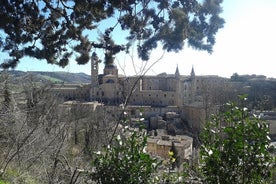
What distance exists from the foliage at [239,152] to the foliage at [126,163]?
68 cm

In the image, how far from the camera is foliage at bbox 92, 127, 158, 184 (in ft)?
11.2

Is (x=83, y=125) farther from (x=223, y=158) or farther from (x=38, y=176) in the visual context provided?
(x=223, y=158)

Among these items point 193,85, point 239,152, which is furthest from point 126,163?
point 193,85

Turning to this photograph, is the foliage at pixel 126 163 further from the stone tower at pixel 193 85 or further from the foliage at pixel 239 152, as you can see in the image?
the stone tower at pixel 193 85

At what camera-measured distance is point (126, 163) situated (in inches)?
135

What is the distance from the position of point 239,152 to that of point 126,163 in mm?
1257

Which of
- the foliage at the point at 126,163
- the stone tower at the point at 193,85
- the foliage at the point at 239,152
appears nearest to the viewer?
the foliage at the point at 239,152

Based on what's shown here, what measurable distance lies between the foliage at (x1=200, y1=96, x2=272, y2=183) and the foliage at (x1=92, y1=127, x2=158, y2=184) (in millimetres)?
676

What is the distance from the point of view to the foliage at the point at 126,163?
340 cm

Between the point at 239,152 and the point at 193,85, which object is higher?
the point at 239,152

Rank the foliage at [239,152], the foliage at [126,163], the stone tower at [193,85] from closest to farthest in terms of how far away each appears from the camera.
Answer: the foliage at [239,152]
the foliage at [126,163]
the stone tower at [193,85]

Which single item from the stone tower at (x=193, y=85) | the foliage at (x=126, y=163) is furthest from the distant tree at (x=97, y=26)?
the stone tower at (x=193, y=85)

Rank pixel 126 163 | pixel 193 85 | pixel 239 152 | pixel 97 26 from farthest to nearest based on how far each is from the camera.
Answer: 1. pixel 193 85
2. pixel 97 26
3. pixel 126 163
4. pixel 239 152

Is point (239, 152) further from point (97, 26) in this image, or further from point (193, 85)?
point (193, 85)
